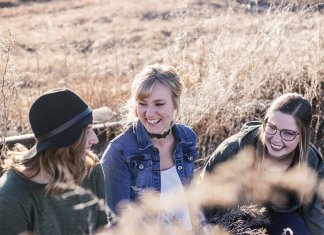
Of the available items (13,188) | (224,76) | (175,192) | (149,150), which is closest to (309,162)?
(175,192)

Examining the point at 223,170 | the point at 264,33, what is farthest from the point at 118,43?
the point at 223,170

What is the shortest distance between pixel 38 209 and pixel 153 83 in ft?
3.40

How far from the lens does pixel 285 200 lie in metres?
3.39

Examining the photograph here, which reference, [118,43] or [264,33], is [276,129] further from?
[118,43]

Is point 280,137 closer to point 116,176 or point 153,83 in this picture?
point 153,83

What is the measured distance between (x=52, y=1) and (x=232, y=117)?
9.83m

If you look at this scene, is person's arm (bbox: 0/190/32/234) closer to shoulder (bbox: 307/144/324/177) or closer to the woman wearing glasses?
the woman wearing glasses

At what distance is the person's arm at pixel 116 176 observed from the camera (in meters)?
3.09

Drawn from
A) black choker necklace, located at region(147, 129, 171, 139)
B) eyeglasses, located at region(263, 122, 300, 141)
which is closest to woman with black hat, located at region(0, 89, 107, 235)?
black choker necklace, located at region(147, 129, 171, 139)

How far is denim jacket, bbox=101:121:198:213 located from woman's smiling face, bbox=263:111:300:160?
473mm

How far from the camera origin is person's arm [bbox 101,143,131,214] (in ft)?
10.1

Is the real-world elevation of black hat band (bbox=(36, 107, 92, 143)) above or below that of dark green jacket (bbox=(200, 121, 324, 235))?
above

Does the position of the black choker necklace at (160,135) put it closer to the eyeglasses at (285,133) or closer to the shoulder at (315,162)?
the eyeglasses at (285,133)

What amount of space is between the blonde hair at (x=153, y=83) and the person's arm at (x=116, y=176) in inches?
10.7
